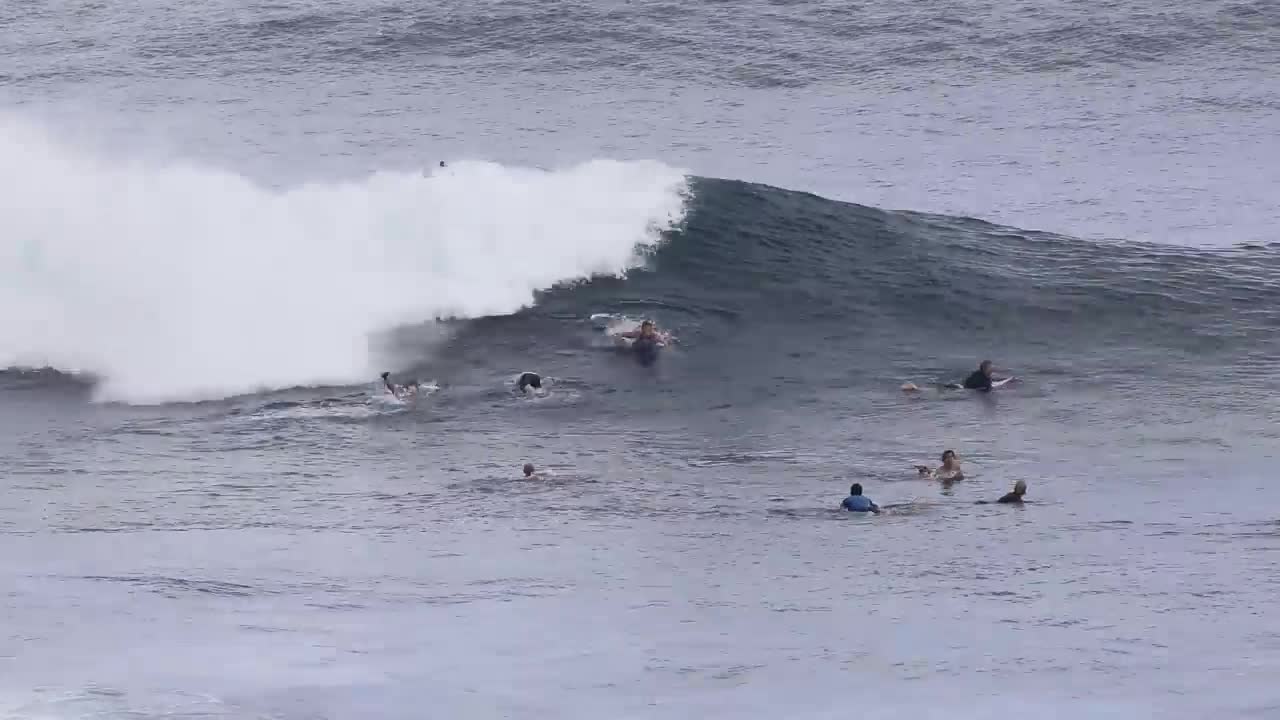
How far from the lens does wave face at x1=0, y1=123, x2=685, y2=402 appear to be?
27125 mm

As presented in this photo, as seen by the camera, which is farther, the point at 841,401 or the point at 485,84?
the point at 485,84

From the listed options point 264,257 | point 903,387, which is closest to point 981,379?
point 903,387

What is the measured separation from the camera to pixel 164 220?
30.4 meters

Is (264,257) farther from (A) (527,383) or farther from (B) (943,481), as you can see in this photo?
(B) (943,481)

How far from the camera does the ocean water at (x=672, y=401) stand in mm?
16312

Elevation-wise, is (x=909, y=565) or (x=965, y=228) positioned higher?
(x=965, y=228)

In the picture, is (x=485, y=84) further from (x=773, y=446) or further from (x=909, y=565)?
(x=909, y=565)

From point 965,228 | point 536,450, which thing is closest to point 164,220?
point 536,450

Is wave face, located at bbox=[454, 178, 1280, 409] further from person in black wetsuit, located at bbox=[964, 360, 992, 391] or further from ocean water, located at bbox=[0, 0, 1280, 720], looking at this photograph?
person in black wetsuit, located at bbox=[964, 360, 992, 391]

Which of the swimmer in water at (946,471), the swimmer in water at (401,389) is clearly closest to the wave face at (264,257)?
the swimmer in water at (401,389)

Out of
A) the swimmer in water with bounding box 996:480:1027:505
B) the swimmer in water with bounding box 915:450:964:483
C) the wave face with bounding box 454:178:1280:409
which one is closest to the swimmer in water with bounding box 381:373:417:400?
the wave face with bounding box 454:178:1280:409

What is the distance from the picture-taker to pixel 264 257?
29.9 m

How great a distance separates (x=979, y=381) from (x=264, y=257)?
1167 centimetres

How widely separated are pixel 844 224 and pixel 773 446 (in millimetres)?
10116
